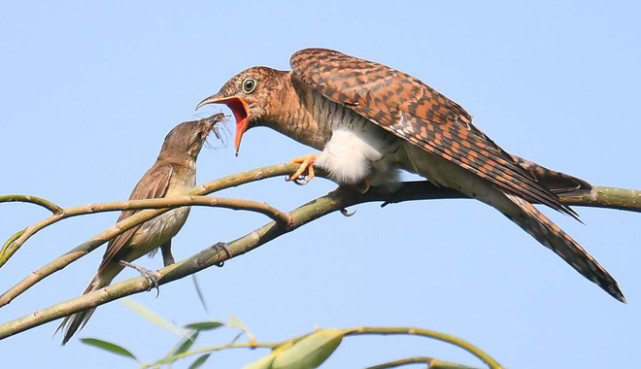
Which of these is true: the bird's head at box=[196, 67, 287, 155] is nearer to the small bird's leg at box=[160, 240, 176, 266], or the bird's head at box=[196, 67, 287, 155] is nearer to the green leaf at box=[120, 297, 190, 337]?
the small bird's leg at box=[160, 240, 176, 266]

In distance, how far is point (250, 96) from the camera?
474cm

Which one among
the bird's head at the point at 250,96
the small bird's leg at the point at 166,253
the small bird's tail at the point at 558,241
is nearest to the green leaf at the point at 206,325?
the small bird's tail at the point at 558,241

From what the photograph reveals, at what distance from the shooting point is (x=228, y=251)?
2.74 metres

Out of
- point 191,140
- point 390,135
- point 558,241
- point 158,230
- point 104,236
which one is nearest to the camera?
point 104,236

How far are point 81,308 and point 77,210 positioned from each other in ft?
1.06

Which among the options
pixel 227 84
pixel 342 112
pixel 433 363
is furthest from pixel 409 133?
pixel 433 363

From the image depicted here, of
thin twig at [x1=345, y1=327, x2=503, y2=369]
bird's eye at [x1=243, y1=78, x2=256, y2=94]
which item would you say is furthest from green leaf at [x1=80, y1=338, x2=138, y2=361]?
bird's eye at [x1=243, y1=78, x2=256, y2=94]

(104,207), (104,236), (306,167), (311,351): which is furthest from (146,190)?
(311,351)

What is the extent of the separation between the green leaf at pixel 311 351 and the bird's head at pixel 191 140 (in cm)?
425

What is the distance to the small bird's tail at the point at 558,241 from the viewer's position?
3.16 meters

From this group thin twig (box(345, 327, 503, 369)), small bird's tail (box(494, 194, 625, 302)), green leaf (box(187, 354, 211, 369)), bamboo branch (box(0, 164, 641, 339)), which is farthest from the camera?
small bird's tail (box(494, 194, 625, 302))

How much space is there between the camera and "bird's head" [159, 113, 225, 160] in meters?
5.85

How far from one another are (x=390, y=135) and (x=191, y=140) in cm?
211

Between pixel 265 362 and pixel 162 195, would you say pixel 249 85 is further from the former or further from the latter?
pixel 265 362
